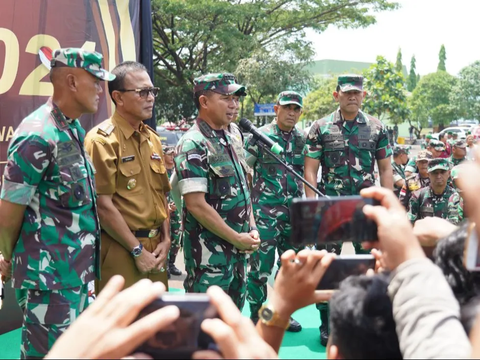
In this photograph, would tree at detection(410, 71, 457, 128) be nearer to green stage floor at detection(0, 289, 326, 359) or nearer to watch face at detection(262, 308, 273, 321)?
green stage floor at detection(0, 289, 326, 359)

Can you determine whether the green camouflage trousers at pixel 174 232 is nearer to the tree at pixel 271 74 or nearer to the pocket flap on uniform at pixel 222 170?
the pocket flap on uniform at pixel 222 170

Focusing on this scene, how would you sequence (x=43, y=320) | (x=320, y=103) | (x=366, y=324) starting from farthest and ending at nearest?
(x=320, y=103) → (x=43, y=320) → (x=366, y=324)

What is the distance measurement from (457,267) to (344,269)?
0.90 ft

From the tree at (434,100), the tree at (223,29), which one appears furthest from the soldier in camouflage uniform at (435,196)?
the tree at (434,100)

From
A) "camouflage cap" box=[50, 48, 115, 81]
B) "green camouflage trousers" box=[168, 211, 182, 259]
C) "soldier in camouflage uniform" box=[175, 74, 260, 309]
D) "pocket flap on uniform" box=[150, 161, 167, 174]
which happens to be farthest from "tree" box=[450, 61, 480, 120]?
"camouflage cap" box=[50, 48, 115, 81]

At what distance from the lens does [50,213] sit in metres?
2.34

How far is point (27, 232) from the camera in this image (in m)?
2.32

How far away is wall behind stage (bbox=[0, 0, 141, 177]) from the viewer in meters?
3.56

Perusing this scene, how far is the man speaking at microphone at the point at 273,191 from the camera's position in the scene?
412 centimetres

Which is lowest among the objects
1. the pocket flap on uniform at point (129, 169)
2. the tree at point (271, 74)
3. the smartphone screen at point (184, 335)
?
the smartphone screen at point (184, 335)

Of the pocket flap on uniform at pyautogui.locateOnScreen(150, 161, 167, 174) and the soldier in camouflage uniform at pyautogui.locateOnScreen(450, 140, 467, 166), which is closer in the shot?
the pocket flap on uniform at pyautogui.locateOnScreen(150, 161, 167, 174)

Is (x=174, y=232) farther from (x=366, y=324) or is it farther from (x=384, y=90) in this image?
(x=384, y=90)

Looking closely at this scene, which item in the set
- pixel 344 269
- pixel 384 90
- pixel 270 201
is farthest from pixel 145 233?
pixel 384 90

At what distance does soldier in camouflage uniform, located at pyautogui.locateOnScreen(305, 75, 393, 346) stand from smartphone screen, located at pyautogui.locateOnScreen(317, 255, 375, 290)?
277 cm
